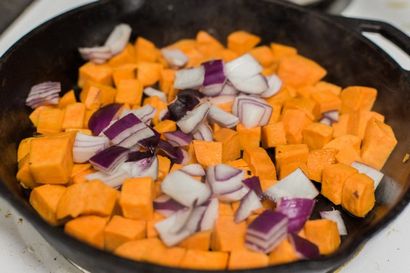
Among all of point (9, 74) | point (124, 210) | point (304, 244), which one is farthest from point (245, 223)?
point (9, 74)

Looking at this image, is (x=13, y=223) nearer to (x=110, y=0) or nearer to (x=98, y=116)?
(x=98, y=116)

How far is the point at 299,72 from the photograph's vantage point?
5.40 feet

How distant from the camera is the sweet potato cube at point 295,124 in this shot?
1476mm

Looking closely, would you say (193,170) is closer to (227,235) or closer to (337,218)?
(227,235)

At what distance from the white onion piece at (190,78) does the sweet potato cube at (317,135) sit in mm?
329

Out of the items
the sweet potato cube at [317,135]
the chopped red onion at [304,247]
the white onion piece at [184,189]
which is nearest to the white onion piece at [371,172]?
the sweet potato cube at [317,135]

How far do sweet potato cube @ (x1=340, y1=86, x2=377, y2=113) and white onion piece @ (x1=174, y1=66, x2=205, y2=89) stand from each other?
0.43m

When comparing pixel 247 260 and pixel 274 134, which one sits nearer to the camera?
pixel 247 260

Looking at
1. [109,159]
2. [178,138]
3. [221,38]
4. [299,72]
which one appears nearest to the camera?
[109,159]

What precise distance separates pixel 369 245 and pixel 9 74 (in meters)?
1.02

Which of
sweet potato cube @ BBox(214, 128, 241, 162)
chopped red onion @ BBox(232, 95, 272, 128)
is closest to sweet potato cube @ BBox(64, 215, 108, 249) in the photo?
sweet potato cube @ BBox(214, 128, 241, 162)

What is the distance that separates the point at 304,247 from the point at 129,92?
0.72 metres

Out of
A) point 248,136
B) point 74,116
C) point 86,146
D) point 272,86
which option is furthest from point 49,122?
point 272,86

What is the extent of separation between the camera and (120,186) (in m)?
1.28
